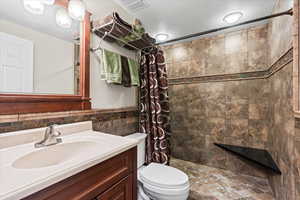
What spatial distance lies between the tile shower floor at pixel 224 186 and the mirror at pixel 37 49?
1816 mm

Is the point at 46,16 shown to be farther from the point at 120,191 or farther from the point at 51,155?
the point at 120,191

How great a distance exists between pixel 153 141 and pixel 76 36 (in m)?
1.40

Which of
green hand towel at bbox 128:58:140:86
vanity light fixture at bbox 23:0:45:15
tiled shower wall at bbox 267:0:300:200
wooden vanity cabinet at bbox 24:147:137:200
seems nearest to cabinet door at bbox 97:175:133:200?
wooden vanity cabinet at bbox 24:147:137:200

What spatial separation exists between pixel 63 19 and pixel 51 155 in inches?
41.8

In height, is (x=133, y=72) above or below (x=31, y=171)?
above

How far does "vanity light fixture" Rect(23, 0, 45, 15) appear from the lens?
3.10 feet

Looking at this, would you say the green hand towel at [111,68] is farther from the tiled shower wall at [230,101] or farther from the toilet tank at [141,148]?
the tiled shower wall at [230,101]

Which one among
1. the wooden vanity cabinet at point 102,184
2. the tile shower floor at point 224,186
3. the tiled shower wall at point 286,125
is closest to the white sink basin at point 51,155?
the wooden vanity cabinet at point 102,184

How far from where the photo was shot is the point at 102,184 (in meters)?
0.69

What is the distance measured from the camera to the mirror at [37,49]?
85 cm

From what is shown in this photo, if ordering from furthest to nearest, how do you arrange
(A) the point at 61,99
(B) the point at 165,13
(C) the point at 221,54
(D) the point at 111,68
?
1. (C) the point at 221,54
2. (B) the point at 165,13
3. (D) the point at 111,68
4. (A) the point at 61,99

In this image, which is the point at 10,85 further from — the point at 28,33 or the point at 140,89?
the point at 140,89

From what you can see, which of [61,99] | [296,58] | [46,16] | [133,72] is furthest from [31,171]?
[296,58]

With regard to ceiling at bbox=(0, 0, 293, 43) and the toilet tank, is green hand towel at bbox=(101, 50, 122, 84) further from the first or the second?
the toilet tank
